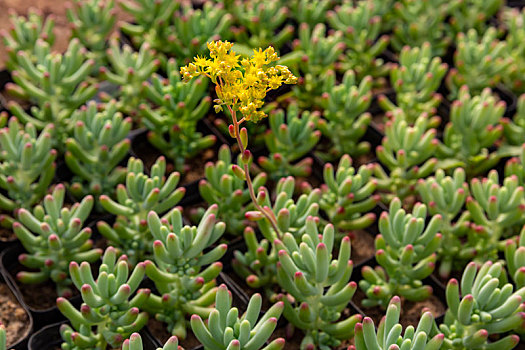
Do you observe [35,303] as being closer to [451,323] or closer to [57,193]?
[57,193]

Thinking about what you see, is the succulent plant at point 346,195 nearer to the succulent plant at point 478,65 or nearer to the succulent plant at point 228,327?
the succulent plant at point 228,327

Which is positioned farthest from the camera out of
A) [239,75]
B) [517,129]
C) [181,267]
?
[517,129]

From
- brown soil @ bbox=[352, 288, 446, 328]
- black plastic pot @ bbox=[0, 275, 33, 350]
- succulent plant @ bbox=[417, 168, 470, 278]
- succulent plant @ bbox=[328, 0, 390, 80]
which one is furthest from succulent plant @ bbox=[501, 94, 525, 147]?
black plastic pot @ bbox=[0, 275, 33, 350]

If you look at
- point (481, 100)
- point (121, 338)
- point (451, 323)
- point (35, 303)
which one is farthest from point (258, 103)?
point (481, 100)

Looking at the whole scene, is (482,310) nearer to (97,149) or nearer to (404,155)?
(404,155)

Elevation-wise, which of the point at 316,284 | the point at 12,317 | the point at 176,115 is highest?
the point at 176,115

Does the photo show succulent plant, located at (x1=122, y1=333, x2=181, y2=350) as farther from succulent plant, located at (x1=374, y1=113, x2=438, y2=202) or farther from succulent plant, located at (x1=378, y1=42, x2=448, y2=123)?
succulent plant, located at (x1=378, y1=42, x2=448, y2=123)

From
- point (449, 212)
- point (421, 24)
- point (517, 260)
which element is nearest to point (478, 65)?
point (421, 24)
